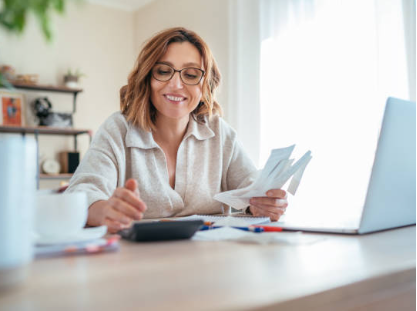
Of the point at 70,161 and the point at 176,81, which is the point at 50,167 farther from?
→ the point at 176,81

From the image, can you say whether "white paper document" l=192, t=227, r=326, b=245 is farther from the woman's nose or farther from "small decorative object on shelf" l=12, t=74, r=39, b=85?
"small decorative object on shelf" l=12, t=74, r=39, b=85

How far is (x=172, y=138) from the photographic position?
1.80 m

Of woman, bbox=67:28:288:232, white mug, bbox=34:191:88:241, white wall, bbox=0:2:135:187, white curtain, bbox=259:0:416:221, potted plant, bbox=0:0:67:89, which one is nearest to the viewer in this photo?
potted plant, bbox=0:0:67:89

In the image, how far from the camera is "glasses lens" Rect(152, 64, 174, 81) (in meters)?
1.76

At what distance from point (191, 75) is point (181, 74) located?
0.05m

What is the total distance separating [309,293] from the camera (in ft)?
1.48

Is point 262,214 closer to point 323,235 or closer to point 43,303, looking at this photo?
point 323,235

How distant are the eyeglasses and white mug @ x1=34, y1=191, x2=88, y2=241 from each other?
46.3 inches

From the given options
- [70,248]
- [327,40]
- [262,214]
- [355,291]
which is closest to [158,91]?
[262,214]

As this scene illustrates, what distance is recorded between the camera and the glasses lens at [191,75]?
1.80m

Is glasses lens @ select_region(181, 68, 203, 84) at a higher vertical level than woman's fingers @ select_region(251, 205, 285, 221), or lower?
higher

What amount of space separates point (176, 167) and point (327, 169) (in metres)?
1.53

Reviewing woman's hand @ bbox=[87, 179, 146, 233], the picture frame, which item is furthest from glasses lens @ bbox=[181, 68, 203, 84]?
the picture frame

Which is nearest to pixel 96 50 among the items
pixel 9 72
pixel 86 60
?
pixel 86 60
